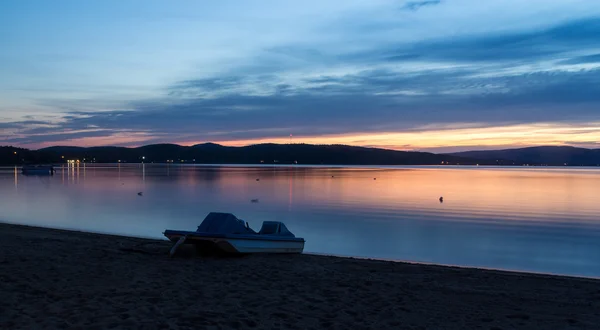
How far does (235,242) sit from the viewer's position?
14086mm

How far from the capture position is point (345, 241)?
73.4ft

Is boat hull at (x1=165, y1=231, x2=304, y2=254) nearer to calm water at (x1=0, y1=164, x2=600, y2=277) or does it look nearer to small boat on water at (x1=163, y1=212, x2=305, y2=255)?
small boat on water at (x1=163, y1=212, x2=305, y2=255)

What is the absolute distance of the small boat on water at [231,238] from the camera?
13891 millimetres

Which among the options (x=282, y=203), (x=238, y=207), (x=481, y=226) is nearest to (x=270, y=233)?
(x=481, y=226)

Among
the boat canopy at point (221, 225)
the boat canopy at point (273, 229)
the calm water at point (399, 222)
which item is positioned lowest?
the calm water at point (399, 222)

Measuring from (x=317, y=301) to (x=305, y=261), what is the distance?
17.3 feet

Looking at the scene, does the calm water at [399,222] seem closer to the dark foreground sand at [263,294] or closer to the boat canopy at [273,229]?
the boat canopy at [273,229]

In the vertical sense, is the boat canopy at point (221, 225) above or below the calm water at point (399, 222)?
above

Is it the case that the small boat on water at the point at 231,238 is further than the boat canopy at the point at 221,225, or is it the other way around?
the boat canopy at the point at 221,225

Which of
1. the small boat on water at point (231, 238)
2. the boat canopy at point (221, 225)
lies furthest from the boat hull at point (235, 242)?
the boat canopy at point (221, 225)

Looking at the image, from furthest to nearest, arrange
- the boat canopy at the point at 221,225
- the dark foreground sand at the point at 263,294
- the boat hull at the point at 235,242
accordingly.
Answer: the boat canopy at the point at 221,225 → the boat hull at the point at 235,242 → the dark foreground sand at the point at 263,294

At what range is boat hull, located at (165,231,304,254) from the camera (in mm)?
13875

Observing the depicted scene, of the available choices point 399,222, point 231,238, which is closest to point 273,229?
point 231,238

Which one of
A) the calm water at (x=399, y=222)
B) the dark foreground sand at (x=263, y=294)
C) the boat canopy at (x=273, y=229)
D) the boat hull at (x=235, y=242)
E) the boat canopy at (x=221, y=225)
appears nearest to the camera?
the dark foreground sand at (x=263, y=294)
